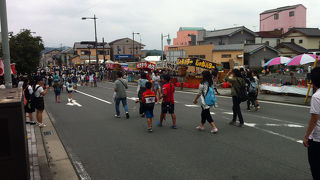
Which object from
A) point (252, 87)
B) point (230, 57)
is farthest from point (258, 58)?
point (252, 87)

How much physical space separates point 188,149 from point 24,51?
77.3 feet

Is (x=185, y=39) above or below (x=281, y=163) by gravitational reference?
above

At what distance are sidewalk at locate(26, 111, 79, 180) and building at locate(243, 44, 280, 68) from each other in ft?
127

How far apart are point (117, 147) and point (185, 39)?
9553 centimetres

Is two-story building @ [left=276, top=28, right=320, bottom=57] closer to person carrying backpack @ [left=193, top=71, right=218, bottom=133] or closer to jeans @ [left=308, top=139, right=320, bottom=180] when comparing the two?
person carrying backpack @ [left=193, top=71, right=218, bottom=133]

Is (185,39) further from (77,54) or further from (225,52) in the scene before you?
(225,52)

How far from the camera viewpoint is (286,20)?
6294cm

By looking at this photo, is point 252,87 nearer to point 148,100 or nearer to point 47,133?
point 148,100

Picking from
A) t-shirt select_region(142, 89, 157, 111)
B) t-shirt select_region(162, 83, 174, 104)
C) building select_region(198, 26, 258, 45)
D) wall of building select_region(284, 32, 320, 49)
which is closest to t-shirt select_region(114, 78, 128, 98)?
t-shirt select_region(142, 89, 157, 111)

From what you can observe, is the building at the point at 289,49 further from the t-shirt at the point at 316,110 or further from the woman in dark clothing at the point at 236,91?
the t-shirt at the point at 316,110

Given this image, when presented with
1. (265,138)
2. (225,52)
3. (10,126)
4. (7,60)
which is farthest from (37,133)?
(225,52)

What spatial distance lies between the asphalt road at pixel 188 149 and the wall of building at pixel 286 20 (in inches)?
2332

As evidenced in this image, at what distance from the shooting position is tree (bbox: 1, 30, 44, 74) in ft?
80.9

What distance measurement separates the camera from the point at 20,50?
24.8m
